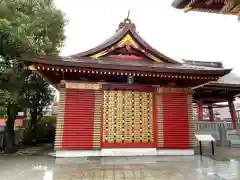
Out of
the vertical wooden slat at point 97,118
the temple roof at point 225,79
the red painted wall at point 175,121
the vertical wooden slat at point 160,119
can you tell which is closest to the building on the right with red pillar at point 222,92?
the temple roof at point 225,79

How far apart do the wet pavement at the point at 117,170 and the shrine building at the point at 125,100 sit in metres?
1.30

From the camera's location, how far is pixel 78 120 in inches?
409

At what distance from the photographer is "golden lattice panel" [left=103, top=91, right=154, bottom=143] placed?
10820mm

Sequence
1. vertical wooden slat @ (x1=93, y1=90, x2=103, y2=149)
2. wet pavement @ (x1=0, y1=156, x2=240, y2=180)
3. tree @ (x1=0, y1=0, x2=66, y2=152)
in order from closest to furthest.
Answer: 1. wet pavement @ (x1=0, y1=156, x2=240, y2=180)
2. vertical wooden slat @ (x1=93, y1=90, x2=103, y2=149)
3. tree @ (x1=0, y1=0, x2=66, y2=152)

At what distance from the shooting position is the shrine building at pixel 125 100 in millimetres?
10195

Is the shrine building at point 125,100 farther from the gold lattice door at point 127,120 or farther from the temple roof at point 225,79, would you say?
the temple roof at point 225,79

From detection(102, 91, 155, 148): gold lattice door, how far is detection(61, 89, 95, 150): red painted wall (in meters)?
0.73

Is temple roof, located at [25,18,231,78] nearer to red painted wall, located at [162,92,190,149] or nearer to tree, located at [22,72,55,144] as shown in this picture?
red painted wall, located at [162,92,190,149]

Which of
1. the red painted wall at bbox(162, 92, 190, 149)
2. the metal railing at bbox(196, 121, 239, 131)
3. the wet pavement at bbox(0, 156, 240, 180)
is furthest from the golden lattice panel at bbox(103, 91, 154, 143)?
the metal railing at bbox(196, 121, 239, 131)

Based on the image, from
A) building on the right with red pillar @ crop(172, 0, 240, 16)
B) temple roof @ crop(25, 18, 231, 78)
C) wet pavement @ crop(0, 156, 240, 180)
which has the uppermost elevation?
temple roof @ crop(25, 18, 231, 78)

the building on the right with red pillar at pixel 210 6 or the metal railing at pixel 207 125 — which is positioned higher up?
the building on the right with red pillar at pixel 210 6

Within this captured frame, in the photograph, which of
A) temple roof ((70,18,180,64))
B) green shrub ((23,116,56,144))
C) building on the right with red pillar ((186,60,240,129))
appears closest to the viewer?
temple roof ((70,18,180,64))

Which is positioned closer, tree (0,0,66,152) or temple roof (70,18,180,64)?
tree (0,0,66,152)

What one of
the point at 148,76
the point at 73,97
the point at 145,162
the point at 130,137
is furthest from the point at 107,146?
the point at 148,76
